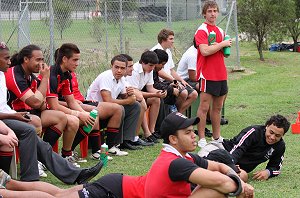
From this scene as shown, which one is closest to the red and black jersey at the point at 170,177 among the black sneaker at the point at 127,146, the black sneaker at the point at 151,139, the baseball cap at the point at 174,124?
the baseball cap at the point at 174,124

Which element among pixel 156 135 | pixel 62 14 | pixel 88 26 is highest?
pixel 62 14

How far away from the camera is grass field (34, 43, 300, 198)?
697cm

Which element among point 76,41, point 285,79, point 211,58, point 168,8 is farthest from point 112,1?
point 285,79

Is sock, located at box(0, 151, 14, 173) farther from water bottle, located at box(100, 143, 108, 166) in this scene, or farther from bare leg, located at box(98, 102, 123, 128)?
bare leg, located at box(98, 102, 123, 128)

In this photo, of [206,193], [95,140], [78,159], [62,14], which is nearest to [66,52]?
[95,140]

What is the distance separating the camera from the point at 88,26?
40.6ft

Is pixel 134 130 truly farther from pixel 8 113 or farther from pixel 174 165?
pixel 174 165

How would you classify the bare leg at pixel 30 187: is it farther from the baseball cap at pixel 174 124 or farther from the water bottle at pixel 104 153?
the water bottle at pixel 104 153

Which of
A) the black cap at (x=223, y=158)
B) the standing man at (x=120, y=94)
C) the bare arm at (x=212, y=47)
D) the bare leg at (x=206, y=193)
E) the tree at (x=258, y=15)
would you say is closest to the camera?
the bare leg at (x=206, y=193)

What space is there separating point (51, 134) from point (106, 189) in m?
2.16

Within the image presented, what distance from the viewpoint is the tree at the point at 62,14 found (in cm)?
1119

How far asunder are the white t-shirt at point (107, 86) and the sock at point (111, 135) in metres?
0.49

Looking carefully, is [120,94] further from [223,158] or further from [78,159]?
[223,158]

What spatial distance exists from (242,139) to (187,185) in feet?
7.04
